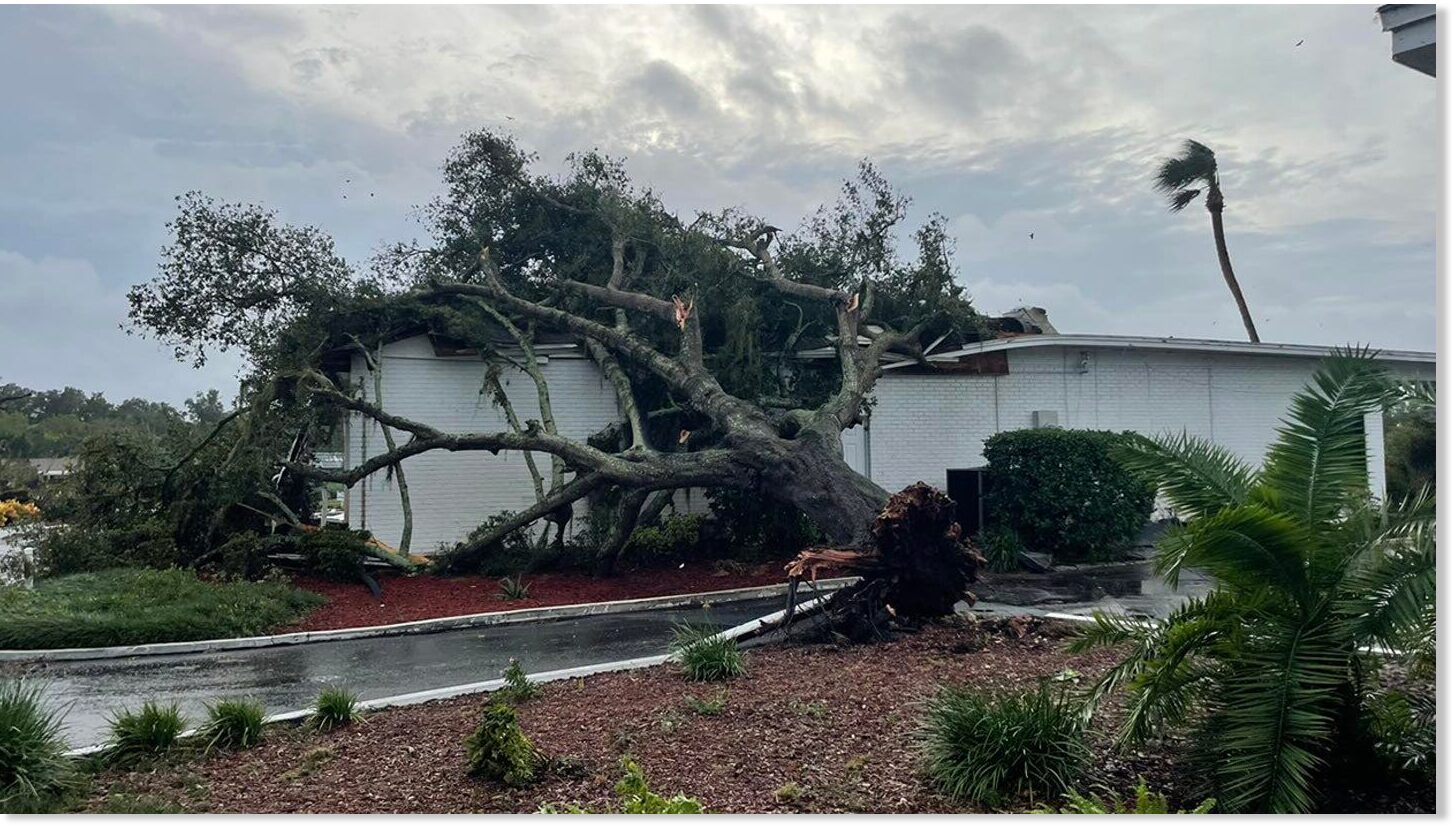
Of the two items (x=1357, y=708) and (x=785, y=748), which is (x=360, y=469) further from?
(x=1357, y=708)

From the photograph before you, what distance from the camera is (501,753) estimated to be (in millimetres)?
5086

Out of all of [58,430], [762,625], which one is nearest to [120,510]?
[762,625]

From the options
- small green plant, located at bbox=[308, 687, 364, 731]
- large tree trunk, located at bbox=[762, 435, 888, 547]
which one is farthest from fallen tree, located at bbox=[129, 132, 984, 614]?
small green plant, located at bbox=[308, 687, 364, 731]

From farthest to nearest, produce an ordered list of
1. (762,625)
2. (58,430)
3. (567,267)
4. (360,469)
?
1. (58,430)
2. (567,267)
3. (360,469)
4. (762,625)

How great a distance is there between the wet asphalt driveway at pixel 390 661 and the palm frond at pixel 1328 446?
3466 mm

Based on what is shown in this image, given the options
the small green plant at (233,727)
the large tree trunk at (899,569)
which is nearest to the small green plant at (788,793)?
the small green plant at (233,727)

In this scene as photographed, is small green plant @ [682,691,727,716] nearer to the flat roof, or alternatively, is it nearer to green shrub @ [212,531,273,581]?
green shrub @ [212,531,273,581]

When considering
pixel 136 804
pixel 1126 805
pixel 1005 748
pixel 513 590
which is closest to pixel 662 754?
pixel 1005 748

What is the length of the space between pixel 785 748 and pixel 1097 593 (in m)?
→ 8.33

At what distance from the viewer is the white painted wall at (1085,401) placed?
18328mm

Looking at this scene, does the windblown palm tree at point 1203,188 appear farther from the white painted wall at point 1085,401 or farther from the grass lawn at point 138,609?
the grass lawn at point 138,609

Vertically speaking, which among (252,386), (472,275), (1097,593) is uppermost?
(472,275)

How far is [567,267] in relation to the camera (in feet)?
58.0

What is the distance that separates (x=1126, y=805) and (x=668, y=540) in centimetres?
1087
